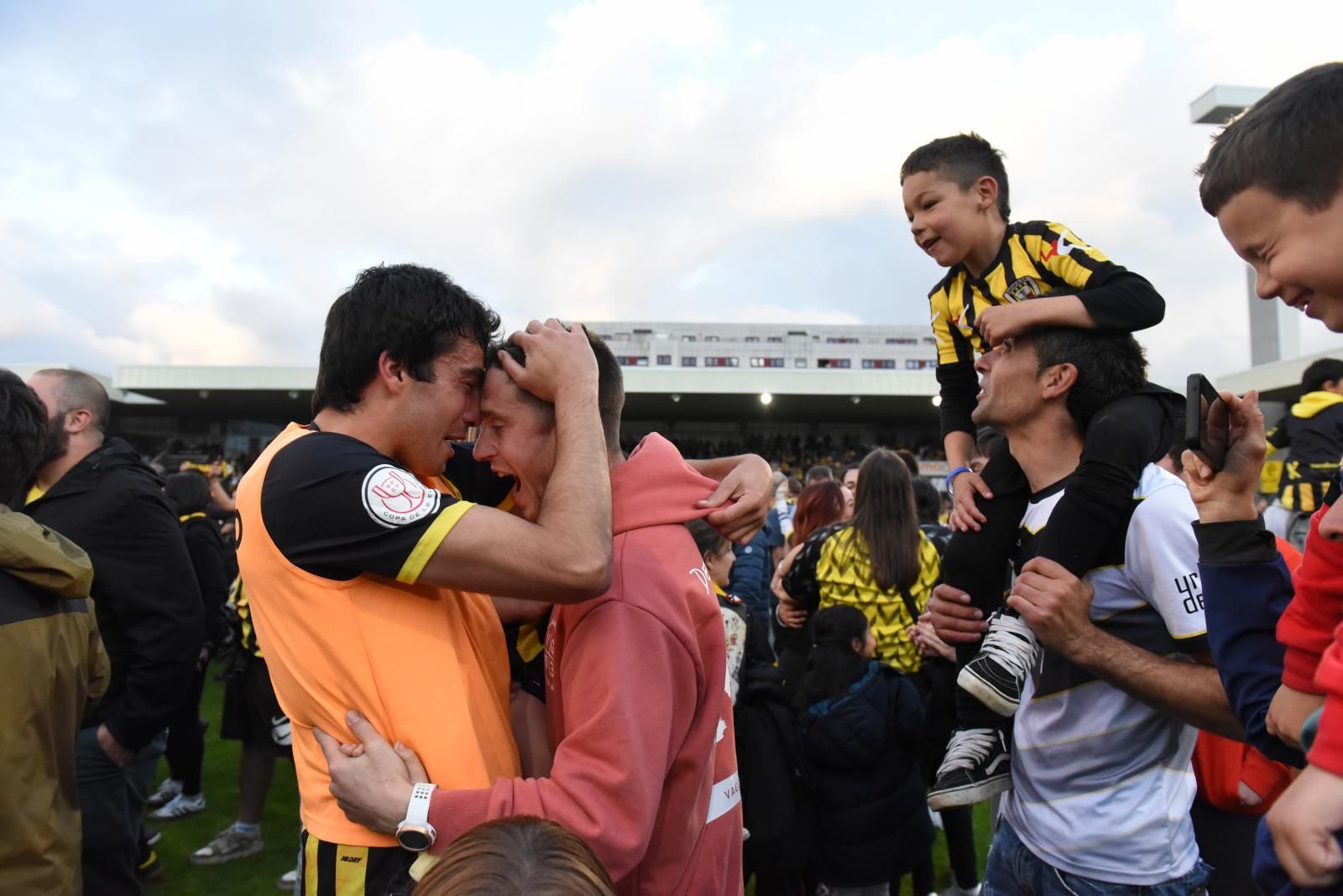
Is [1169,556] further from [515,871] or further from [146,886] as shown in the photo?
[146,886]

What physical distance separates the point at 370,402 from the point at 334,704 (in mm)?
631

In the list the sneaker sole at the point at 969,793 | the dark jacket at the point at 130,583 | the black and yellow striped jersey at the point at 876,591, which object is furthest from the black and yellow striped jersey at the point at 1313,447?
the dark jacket at the point at 130,583

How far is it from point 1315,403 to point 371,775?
6058 mm

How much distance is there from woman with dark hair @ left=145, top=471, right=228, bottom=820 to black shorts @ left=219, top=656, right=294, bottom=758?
0.58m

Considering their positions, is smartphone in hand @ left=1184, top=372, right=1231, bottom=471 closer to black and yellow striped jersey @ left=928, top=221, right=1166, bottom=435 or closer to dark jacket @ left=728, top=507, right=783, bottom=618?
black and yellow striped jersey @ left=928, top=221, right=1166, bottom=435

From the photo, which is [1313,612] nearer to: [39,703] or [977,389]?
[977,389]

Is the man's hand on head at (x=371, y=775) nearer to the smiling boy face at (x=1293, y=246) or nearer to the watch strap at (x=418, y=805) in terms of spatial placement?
the watch strap at (x=418, y=805)

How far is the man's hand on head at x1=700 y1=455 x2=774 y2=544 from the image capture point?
189 centimetres

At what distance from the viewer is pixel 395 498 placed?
155 centimetres

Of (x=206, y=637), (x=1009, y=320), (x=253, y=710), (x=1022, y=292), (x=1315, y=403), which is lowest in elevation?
(x=253, y=710)

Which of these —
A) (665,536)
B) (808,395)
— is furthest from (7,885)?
(808,395)

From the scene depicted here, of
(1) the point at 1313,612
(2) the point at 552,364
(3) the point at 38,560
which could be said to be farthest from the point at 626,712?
(3) the point at 38,560

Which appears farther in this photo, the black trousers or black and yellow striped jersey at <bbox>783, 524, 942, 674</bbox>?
the black trousers

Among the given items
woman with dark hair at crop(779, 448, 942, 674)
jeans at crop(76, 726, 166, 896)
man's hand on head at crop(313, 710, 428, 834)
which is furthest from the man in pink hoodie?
woman with dark hair at crop(779, 448, 942, 674)
